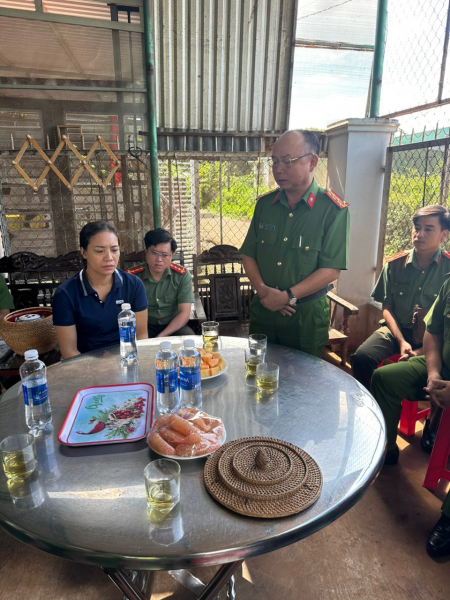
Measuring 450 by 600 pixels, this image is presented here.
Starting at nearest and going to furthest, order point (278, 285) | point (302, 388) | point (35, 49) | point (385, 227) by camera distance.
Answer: point (302, 388) → point (278, 285) → point (35, 49) → point (385, 227)

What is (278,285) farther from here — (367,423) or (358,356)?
(367,423)

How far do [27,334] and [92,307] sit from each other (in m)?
0.57

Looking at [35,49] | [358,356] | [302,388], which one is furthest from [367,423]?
[35,49]

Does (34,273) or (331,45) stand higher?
(331,45)

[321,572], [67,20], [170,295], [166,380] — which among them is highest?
[67,20]

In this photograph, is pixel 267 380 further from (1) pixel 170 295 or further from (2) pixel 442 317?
(1) pixel 170 295

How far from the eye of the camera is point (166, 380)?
126 cm

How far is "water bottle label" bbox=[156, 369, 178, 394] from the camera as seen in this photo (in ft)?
4.09

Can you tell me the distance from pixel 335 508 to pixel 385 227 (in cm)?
303

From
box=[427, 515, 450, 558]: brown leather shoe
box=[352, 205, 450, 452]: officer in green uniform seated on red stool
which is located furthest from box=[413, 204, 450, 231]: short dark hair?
box=[427, 515, 450, 558]: brown leather shoe

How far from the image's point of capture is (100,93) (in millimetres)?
3059

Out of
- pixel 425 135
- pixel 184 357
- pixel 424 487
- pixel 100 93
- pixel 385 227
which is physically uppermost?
pixel 100 93

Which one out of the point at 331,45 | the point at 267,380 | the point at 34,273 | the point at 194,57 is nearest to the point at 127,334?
Result: the point at 267,380

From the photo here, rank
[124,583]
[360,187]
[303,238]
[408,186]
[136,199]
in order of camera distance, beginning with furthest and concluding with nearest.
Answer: [360,187]
[136,199]
[408,186]
[303,238]
[124,583]
